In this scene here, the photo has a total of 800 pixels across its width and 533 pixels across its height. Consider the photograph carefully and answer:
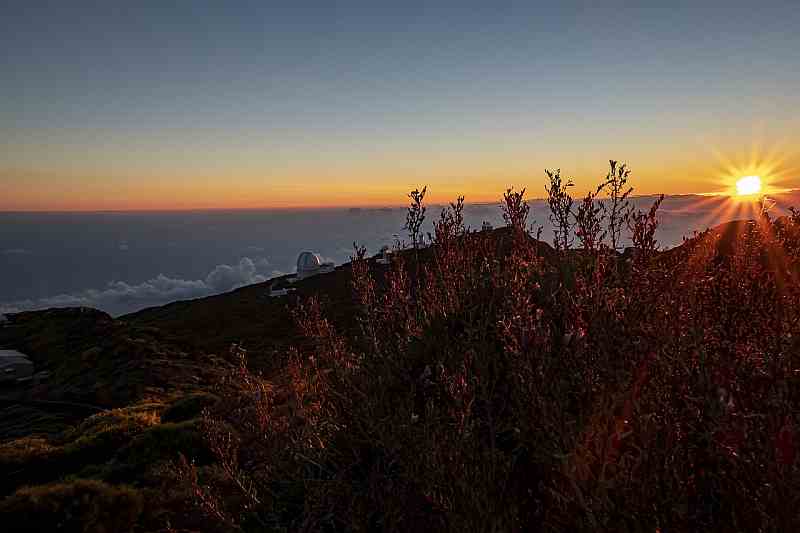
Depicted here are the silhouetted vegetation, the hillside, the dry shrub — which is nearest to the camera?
the silhouetted vegetation

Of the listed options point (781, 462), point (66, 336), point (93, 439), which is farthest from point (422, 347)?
point (66, 336)

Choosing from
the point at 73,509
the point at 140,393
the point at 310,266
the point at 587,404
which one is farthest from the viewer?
the point at 310,266

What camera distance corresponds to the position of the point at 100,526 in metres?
5.37

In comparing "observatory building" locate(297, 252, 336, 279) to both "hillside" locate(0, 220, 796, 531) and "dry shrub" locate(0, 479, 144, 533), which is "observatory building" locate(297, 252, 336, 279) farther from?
"dry shrub" locate(0, 479, 144, 533)

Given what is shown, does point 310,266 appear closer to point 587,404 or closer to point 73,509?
point 73,509

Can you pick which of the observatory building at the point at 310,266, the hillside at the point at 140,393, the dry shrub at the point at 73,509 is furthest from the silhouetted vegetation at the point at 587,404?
the observatory building at the point at 310,266

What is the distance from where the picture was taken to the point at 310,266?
81.2m

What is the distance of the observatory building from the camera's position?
261 ft

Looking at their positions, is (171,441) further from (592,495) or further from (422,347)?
(592,495)

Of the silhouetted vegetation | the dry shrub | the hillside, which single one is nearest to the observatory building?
the hillside

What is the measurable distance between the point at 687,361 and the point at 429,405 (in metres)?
1.26

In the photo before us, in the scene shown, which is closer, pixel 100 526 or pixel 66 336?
pixel 100 526

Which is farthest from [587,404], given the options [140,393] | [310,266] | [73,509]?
[310,266]

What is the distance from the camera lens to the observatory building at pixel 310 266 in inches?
3130
